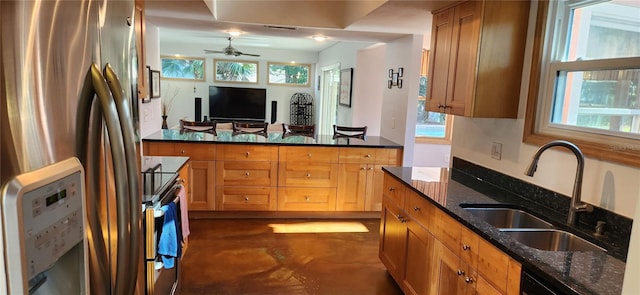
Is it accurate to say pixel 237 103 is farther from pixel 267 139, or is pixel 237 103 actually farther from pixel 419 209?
pixel 419 209

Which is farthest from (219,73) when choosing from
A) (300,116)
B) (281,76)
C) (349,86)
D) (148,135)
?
(148,135)

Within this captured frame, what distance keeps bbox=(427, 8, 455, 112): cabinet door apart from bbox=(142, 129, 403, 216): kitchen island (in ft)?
4.38

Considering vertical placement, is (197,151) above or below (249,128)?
below

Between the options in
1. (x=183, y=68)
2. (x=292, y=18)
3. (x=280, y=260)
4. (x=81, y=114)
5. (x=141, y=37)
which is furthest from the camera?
(x=183, y=68)

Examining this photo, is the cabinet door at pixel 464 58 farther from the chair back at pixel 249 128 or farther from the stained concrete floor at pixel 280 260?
the chair back at pixel 249 128

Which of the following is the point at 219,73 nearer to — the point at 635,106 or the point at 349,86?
the point at 349,86

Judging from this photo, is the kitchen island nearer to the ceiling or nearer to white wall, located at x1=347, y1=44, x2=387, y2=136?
the ceiling

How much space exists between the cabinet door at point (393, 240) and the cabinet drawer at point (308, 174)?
1.27m

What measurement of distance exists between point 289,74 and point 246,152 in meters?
6.28

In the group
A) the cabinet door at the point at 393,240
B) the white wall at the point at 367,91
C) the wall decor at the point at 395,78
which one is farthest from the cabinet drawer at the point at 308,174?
the white wall at the point at 367,91

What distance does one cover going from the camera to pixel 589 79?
2.07m

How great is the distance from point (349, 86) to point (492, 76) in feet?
14.1

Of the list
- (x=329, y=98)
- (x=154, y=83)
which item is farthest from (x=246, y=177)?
(x=329, y=98)

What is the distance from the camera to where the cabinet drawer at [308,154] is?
4152mm
